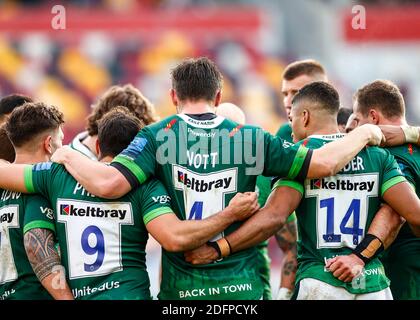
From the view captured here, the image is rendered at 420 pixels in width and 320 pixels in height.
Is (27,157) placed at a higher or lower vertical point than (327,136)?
lower

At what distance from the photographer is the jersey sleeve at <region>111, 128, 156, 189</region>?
18.1 ft

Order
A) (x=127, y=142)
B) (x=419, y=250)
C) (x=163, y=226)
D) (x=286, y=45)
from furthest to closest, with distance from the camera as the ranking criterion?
(x=286, y=45)
(x=419, y=250)
(x=127, y=142)
(x=163, y=226)

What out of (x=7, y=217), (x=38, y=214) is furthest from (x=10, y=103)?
(x=38, y=214)

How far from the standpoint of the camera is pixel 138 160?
218 inches

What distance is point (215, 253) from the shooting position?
556 centimetres

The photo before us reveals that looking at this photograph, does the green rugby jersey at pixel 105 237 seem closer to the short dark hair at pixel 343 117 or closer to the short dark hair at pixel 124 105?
the short dark hair at pixel 124 105

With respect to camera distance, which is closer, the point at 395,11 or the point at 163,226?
the point at 163,226

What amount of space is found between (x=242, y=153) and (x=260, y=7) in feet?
55.0

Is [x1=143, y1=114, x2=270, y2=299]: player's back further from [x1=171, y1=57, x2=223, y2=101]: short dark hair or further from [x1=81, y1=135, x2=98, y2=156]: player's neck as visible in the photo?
[x1=81, y1=135, x2=98, y2=156]: player's neck

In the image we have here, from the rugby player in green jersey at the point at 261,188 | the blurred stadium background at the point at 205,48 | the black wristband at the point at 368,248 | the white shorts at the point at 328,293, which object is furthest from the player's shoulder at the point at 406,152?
the blurred stadium background at the point at 205,48

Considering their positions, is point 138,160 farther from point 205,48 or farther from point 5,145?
point 205,48

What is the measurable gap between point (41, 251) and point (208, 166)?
1363 mm
